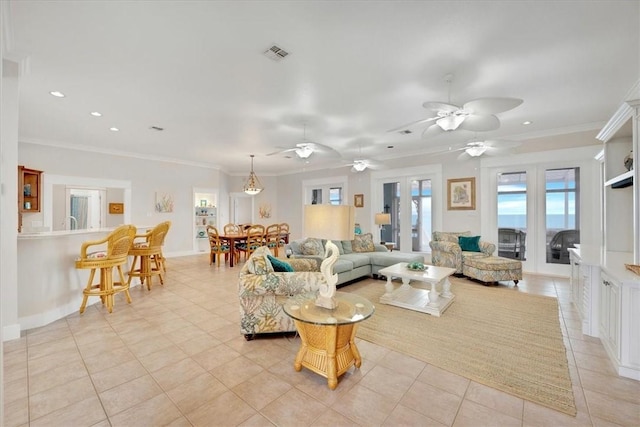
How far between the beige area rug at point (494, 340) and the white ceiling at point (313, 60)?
9.31ft

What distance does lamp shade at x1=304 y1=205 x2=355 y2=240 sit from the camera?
7.13 ft

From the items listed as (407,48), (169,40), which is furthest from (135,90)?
(407,48)

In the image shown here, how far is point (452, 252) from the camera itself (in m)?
5.23

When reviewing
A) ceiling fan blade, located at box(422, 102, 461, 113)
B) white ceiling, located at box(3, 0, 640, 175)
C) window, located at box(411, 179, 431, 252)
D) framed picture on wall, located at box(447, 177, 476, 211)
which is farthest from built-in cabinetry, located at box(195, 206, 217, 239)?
ceiling fan blade, located at box(422, 102, 461, 113)

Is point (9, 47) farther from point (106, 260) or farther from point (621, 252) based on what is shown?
point (621, 252)

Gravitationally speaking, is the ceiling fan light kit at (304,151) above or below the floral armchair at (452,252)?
above

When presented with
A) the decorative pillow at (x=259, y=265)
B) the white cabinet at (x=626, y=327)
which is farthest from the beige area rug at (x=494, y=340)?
the decorative pillow at (x=259, y=265)

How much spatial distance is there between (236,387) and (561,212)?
6.34 meters

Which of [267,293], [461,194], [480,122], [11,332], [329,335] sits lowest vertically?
[11,332]

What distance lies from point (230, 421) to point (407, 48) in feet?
10.9

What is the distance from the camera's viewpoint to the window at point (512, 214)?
18.4ft

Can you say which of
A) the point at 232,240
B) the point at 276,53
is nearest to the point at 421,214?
the point at 232,240

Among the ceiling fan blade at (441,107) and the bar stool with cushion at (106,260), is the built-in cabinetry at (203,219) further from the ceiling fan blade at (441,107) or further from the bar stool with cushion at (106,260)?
the ceiling fan blade at (441,107)

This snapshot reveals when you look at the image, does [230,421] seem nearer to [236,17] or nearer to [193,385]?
[193,385]
